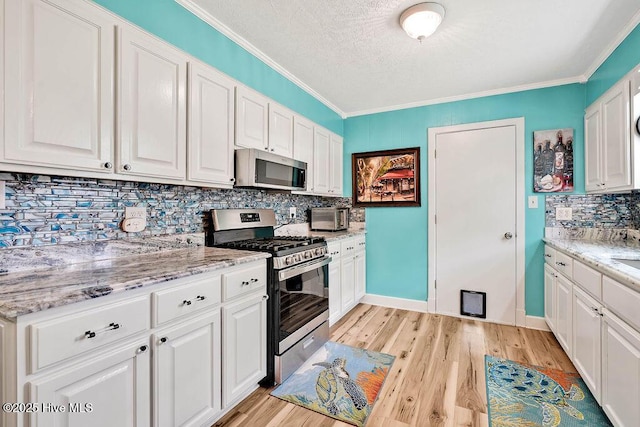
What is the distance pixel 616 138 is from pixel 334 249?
7.61 feet

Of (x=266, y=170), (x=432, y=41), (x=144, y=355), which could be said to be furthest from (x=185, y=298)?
(x=432, y=41)

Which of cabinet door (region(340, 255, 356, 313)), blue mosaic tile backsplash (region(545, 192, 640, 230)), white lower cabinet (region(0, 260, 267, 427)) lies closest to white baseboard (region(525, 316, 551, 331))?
blue mosaic tile backsplash (region(545, 192, 640, 230))

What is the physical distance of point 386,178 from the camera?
361cm

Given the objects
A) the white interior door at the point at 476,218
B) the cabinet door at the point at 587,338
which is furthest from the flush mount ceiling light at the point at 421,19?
the cabinet door at the point at 587,338

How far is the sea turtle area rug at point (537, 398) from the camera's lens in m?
1.65

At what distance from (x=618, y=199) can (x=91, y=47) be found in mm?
3967

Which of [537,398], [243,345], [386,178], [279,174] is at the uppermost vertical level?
[386,178]

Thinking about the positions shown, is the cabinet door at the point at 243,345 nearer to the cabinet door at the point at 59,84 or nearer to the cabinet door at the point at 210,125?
the cabinet door at the point at 210,125

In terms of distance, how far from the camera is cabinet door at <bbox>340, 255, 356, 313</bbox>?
3.04 meters

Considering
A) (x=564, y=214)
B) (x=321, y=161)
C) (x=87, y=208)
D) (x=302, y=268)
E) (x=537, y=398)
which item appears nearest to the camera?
(x=87, y=208)

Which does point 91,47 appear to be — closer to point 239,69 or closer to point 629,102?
point 239,69

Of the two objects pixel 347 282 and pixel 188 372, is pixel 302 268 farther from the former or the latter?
pixel 347 282

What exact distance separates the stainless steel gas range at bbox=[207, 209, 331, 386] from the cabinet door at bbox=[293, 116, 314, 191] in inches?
24.2

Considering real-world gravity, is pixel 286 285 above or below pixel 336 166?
below
